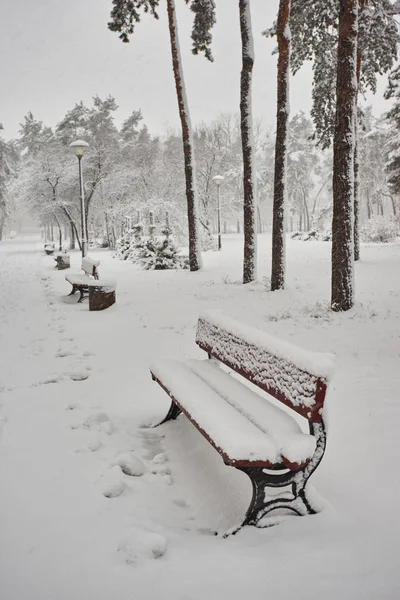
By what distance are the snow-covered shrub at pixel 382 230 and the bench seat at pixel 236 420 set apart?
2539 cm

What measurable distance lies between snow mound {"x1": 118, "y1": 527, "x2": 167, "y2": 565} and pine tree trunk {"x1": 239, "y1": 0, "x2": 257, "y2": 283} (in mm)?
9779

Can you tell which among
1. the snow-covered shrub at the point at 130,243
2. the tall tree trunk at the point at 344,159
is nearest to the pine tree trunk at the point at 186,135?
the snow-covered shrub at the point at 130,243

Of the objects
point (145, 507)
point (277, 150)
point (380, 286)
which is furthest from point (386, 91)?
point (145, 507)

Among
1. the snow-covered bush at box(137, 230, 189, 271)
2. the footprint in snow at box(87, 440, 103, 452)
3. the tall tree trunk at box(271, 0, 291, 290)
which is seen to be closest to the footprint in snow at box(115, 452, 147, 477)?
the footprint in snow at box(87, 440, 103, 452)

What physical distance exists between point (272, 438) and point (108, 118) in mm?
40714

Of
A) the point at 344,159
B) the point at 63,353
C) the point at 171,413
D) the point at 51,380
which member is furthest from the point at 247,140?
the point at 171,413

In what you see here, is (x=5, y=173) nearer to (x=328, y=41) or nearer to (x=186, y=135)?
(x=186, y=135)

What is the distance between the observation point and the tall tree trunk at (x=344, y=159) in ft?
22.6

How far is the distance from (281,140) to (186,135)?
5486 mm

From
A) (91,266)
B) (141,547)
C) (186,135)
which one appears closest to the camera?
(141,547)

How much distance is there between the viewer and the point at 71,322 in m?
7.69

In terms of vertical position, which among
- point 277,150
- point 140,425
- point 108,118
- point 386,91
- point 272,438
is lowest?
point 140,425

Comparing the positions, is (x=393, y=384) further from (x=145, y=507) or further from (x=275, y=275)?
(x=275, y=275)

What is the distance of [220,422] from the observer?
7.90 feet
